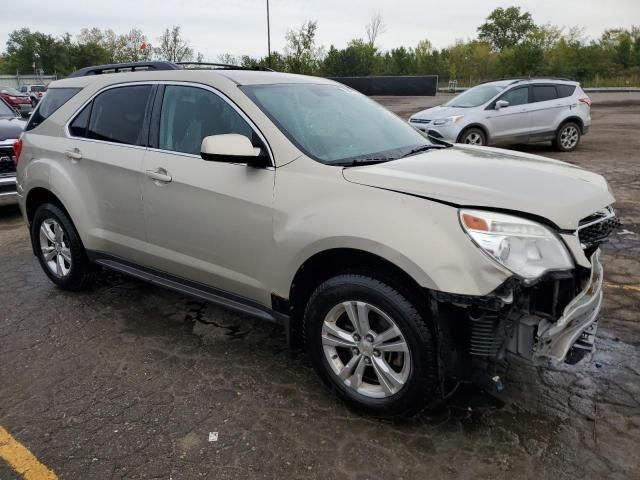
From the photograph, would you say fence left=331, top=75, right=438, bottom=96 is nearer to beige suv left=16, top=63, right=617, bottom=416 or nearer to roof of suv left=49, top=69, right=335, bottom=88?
roof of suv left=49, top=69, right=335, bottom=88

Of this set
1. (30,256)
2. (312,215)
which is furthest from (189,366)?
(30,256)

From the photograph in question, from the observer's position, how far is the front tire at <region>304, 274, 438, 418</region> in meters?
2.54

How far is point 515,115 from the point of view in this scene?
37.5 feet

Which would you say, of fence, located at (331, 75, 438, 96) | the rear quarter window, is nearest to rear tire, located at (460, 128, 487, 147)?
the rear quarter window

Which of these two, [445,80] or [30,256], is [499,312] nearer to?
[30,256]

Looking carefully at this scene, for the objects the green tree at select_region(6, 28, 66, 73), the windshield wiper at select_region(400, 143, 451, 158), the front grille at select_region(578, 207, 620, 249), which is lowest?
the front grille at select_region(578, 207, 620, 249)

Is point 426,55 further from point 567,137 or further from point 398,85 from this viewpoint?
point 567,137

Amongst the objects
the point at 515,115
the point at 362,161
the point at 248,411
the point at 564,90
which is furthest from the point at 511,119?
the point at 248,411

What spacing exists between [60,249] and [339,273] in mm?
2870

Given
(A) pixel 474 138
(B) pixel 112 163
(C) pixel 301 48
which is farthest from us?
(C) pixel 301 48

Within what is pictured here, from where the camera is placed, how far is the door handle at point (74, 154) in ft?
13.4

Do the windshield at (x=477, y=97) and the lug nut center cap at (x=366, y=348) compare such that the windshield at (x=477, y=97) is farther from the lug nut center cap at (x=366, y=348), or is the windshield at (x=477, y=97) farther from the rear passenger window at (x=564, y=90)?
the lug nut center cap at (x=366, y=348)

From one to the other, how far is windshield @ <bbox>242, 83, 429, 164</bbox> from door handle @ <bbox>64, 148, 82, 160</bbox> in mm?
1607

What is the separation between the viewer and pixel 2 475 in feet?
8.14
